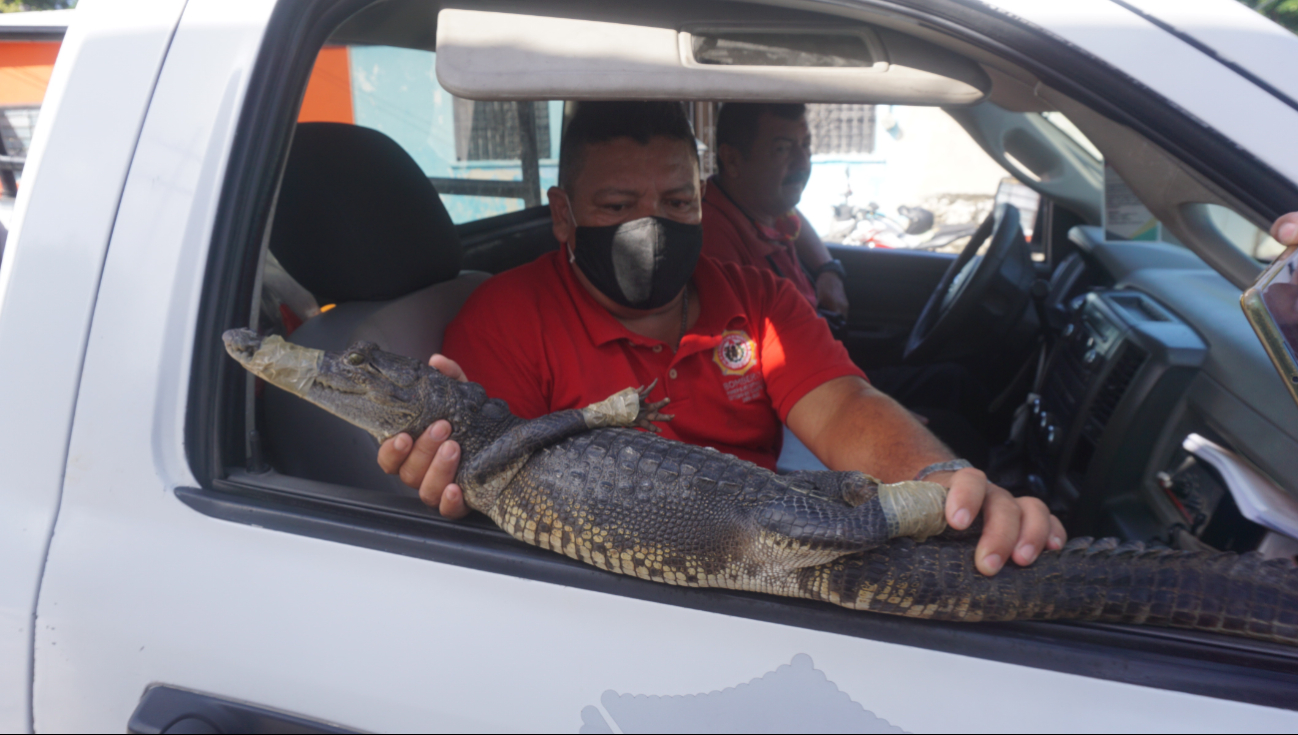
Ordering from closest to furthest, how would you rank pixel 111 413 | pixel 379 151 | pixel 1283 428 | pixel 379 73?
pixel 111 413
pixel 1283 428
pixel 379 151
pixel 379 73

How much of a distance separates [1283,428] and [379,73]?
376cm

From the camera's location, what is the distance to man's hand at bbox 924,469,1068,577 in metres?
0.97

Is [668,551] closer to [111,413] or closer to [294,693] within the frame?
[294,693]

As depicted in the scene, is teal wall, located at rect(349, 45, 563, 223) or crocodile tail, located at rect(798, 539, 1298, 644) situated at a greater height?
teal wall, located at rect(349, 45, 563, 223)

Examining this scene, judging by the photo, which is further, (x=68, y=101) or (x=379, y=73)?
(x=379, y=73)

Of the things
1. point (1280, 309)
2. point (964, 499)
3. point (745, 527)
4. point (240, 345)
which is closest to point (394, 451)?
point (240, 345)

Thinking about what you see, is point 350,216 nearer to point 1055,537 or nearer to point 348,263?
point 348,263

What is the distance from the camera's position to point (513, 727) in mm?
950

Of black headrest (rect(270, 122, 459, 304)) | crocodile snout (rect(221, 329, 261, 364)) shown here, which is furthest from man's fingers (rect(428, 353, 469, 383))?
black headrest (rect(270, 122, 459, 304))

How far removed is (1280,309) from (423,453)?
4.07ft

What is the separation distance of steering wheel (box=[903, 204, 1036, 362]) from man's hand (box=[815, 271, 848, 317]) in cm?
54

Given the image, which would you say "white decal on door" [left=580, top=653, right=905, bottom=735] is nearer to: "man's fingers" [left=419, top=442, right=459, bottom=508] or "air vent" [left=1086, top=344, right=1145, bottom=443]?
"man's fingers" [left=419, top=442, right=459, bottom=508]

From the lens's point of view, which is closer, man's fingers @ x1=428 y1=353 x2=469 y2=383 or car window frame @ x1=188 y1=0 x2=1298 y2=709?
car window frame @ x1=188 y1=0 x2=1298 y2=709

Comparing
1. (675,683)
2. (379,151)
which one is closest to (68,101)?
(379,151)
